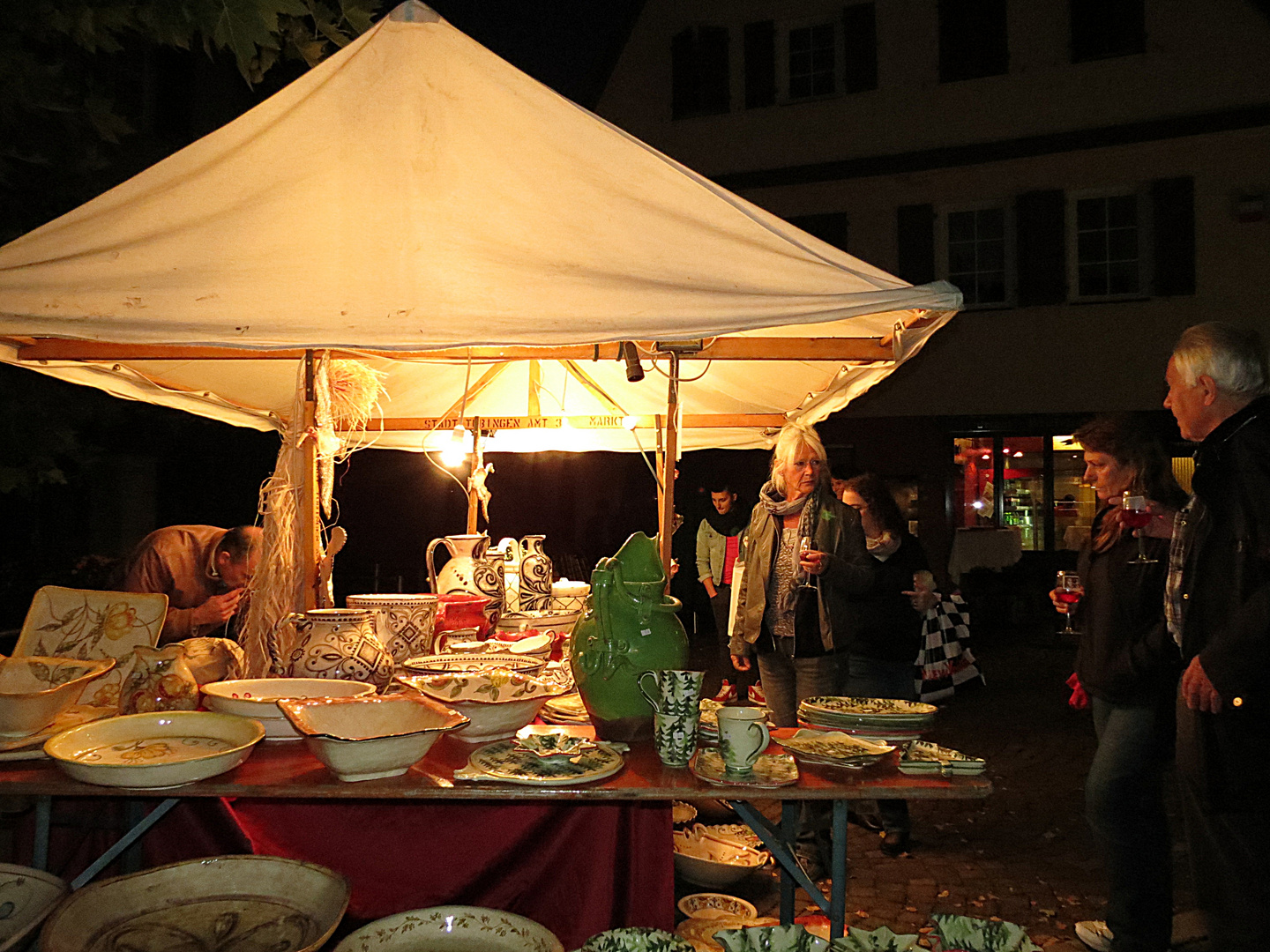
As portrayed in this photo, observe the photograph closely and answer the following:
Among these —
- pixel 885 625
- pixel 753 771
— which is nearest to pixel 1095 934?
pixel 885 625

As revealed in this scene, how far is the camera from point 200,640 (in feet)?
7.97

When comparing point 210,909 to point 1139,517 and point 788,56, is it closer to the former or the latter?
point 1139,517

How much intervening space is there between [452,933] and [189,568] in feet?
9.22

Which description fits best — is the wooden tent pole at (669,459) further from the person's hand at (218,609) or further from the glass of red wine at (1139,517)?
the person's hand at (218,609)

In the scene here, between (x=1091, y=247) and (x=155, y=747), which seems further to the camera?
(x=1091, y=247)

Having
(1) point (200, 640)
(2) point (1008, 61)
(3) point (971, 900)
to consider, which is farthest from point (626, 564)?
(2) point (1008, 61)

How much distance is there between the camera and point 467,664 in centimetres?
265

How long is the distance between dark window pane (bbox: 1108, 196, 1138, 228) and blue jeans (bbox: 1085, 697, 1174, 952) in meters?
8.89

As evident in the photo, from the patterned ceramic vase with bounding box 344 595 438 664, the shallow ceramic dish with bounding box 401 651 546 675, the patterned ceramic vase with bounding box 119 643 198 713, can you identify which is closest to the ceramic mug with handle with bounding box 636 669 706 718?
the shallow ceramic dish with bounding box 401 651 546 675

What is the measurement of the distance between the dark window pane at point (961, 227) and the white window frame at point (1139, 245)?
3.39 feet

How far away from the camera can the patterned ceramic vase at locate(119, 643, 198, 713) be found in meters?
2.16

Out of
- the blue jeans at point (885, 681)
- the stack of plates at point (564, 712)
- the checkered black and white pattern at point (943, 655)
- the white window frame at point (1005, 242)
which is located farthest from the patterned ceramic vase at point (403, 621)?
the white window frame at point (1005, 242)

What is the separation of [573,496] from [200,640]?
10.1 meters

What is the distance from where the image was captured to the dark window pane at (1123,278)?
33.1 feet
